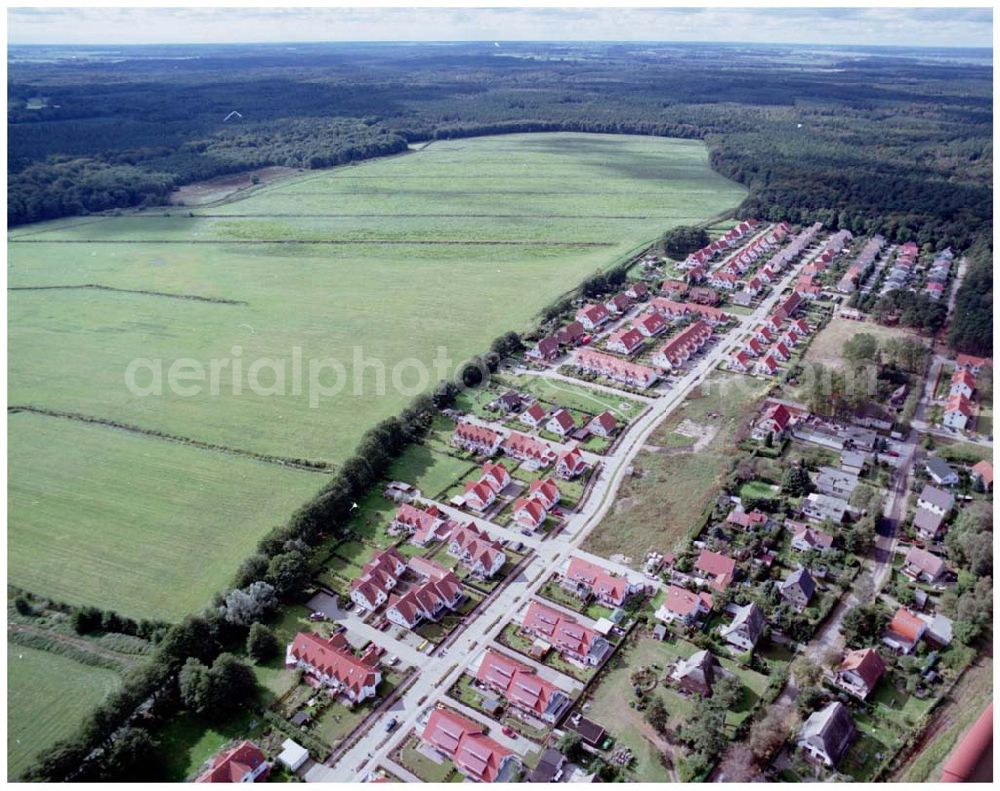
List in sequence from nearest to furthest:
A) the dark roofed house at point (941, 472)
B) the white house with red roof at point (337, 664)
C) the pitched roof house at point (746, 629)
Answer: the white house with red roof at point (337, 664) < the pitched roof house at point (746, 629) < the dark roofed house at point (941, 472)

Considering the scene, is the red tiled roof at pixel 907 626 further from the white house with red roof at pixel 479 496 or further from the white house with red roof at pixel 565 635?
the white house with red roof at pixel 479 496

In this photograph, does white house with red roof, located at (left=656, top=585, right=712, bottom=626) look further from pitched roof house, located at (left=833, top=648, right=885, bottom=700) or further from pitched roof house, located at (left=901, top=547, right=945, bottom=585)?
pitched roof house, located at (left=901, top=547, right=945, bottom=585)

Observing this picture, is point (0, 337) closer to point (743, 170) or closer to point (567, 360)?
point (567, 360)

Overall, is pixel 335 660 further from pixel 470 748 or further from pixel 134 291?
pixel 134 291

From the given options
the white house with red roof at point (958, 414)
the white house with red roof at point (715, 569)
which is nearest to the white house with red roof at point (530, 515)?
the white house with red roof at point (715, 569)

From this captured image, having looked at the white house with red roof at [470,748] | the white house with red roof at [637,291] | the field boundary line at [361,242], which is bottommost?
the white house with red roof at [470,748]

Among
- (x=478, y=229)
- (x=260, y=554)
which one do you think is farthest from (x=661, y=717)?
(x=478, y=229)
